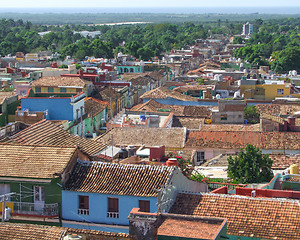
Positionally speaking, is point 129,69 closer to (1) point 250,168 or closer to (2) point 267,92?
(2) point 267,92

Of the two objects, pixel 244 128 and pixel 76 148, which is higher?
pixel 76 148

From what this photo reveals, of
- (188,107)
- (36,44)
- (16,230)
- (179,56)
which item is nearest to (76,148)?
(16,230)

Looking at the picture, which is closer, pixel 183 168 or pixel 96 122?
pixel 183 168

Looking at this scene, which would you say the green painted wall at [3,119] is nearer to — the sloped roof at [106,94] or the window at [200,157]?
the window at [200,157]

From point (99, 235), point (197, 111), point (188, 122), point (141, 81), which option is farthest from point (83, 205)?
point (141, 81)

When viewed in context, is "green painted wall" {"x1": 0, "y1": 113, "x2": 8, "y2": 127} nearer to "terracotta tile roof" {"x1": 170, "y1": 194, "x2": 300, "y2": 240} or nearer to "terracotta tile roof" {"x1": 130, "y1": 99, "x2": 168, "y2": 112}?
"terracotta tile roof" {"x1": 130, "y1": 99, "x2": 168, "y2": 112}

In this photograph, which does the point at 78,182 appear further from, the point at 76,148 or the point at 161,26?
the point at 161,26
